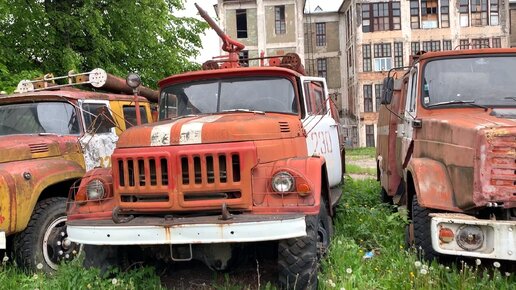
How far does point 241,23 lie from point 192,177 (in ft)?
129

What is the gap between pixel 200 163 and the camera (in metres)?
4.20

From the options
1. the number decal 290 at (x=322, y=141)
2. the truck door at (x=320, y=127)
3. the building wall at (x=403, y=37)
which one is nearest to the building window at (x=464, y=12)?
the building wall at (x=403, y=37)

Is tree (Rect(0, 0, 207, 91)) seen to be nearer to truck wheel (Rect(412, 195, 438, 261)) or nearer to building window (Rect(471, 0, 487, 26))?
truck wheel (Rect(412, 195, 438, 261))

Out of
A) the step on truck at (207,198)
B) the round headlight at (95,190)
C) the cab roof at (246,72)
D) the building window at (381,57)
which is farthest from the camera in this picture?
the building window at (381,57)

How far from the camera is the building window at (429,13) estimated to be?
39.0 m

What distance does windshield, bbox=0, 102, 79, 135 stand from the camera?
21.1 feet

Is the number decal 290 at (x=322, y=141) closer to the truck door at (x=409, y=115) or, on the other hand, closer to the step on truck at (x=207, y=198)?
the truck door at (x=409, y=115)

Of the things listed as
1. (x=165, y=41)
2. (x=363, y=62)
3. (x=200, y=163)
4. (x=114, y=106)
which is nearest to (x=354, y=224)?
(x=200, y=163)

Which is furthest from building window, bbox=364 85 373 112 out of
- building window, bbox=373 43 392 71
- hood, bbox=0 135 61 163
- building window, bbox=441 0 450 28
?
hood, bbox=0 135 61 163

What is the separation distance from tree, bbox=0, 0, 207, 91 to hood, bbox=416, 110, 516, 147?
8.98m

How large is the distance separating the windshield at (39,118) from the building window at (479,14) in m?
38.4

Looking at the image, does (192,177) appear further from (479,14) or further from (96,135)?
(479,14)

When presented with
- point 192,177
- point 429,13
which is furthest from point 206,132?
point 429,13

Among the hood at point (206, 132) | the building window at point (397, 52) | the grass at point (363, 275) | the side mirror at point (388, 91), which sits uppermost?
the building window at point (397, 52)
